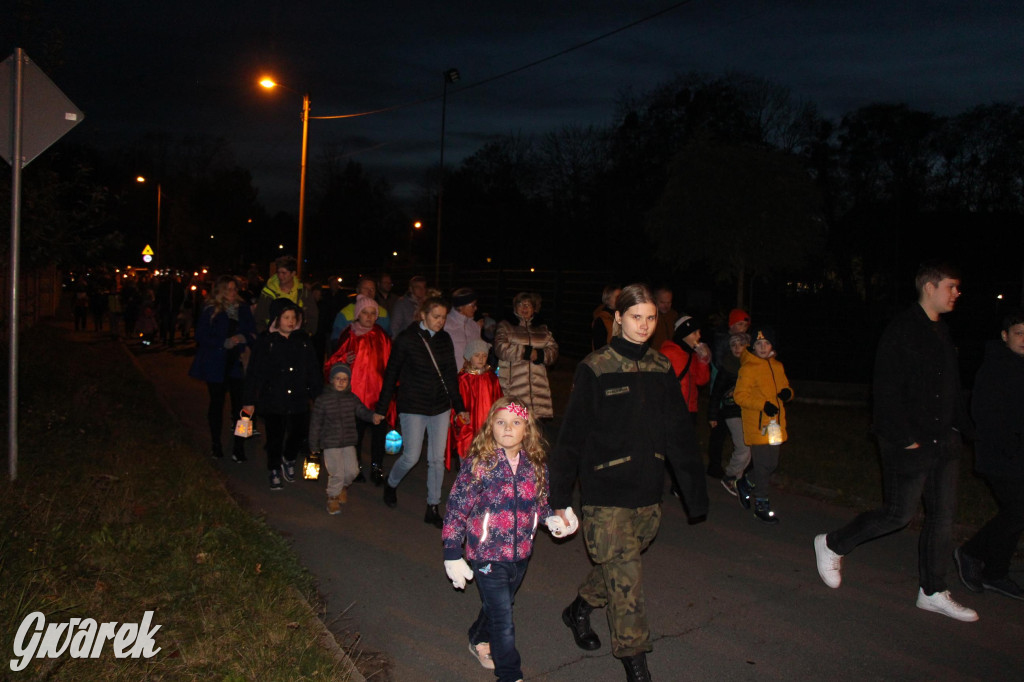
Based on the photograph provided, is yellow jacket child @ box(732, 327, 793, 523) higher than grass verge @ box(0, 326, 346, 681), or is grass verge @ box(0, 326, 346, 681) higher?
yellow jacket child @ box(732, 327, 793, 523)

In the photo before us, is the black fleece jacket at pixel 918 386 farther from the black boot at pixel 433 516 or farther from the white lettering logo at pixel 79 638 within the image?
the white lettering logo at pixel 79 638

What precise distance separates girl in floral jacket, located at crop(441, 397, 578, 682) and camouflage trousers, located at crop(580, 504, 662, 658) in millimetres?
182

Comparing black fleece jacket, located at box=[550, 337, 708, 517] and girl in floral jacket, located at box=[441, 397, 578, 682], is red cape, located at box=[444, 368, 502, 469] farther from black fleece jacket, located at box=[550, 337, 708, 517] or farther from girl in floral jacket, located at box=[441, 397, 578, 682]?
black fleece jacket, located at box=[550, 337, 708, 517]

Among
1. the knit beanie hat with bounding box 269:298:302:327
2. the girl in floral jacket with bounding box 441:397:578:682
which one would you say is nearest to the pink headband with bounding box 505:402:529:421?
the girl in floral jacket with bounding box 441:397:578:682

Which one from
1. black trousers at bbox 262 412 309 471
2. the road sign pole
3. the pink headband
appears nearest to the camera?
the pink headband

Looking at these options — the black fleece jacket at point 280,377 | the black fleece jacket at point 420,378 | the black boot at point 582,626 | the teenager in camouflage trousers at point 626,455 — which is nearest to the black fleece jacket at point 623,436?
the teenager in camouflage trousers at point 626,455

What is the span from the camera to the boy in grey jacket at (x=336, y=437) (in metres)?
7.68

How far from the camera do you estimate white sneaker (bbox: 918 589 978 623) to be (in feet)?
17.6

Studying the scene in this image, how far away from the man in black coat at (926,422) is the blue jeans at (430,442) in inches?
138

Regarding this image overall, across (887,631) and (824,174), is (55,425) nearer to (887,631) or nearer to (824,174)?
(887,631)

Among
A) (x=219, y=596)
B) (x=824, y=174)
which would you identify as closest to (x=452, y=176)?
(x=824, y=174)

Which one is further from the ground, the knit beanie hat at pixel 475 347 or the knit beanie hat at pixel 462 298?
the knit beanie hat at pixel 462 298

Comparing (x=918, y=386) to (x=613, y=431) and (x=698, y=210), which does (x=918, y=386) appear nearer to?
(x=613, y=431)

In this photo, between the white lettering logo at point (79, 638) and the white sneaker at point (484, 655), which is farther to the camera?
the white sneaker at point (484, 655)
